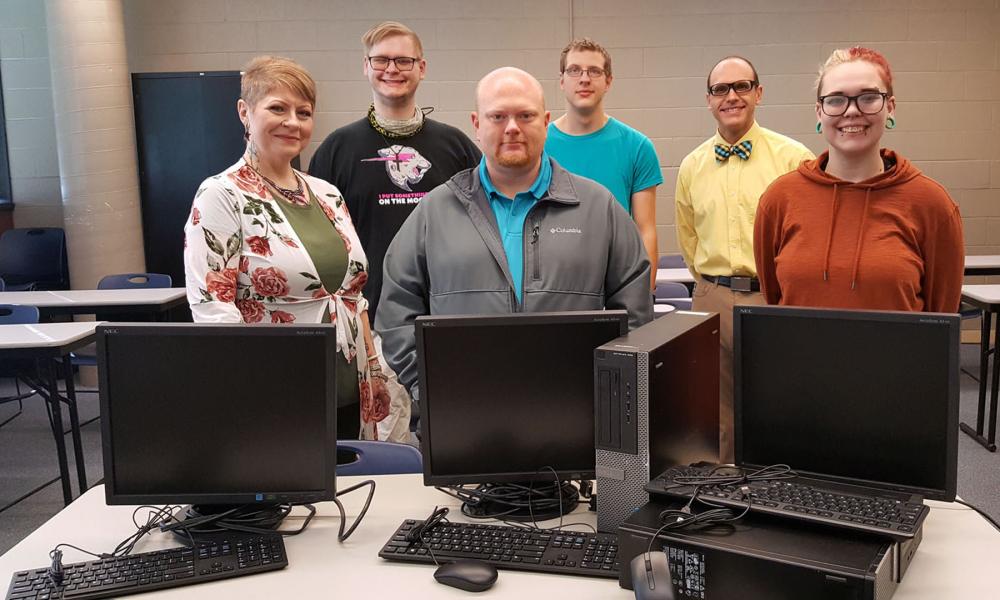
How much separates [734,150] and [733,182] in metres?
0.12

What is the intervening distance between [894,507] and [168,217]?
5.18 metres

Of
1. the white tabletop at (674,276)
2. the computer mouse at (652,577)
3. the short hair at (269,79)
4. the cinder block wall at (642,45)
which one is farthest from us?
the cinder block wall at (642,45)

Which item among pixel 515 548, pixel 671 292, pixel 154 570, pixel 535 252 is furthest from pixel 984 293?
pixel 154 570

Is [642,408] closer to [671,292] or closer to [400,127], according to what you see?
[400,127]

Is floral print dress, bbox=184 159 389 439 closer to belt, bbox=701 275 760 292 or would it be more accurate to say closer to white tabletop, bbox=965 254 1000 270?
belt, bbox=701 275 760 292

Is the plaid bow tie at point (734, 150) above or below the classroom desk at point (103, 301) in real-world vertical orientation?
above

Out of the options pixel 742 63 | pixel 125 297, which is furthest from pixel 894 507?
pixel 125 297

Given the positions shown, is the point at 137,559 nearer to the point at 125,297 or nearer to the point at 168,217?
the point at 125,297

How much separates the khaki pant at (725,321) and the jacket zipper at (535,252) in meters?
0.68

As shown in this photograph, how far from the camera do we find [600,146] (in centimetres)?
315

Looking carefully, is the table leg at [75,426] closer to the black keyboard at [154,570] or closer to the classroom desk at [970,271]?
the black keyboard at [154,570]

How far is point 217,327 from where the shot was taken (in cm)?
165

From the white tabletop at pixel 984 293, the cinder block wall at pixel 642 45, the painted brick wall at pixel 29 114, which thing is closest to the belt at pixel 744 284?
the white tabletop at pixel 984 293

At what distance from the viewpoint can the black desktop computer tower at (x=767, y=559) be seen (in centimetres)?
129
